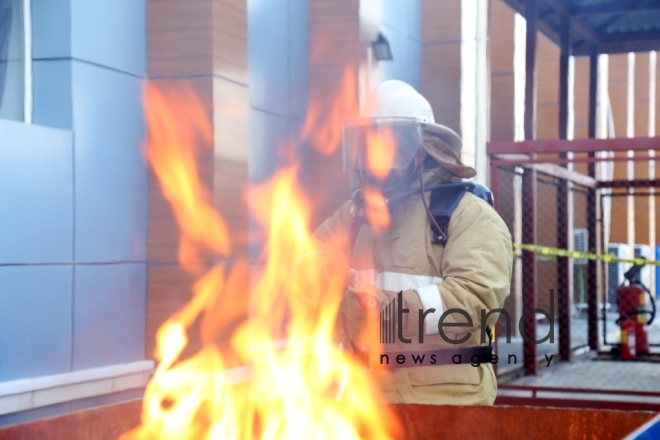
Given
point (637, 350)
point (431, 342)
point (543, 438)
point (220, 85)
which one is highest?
point (220, 85)

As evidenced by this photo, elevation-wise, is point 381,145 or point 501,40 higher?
point 501,40

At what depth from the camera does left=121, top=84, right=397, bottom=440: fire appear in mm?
2971

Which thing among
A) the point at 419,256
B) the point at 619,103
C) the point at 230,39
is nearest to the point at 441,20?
the point at 230,39

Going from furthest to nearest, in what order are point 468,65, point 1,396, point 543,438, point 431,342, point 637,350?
1. point 637,350
2. point 468,65
3. point 1,396
4. point 431,342
5. point 543,438

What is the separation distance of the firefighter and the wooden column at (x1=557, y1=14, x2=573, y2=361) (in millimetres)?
6118

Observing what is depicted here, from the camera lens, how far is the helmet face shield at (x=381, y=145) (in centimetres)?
347

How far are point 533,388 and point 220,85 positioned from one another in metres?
3.27

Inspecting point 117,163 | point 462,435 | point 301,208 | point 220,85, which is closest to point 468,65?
point 301,208

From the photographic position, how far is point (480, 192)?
3.50 meters

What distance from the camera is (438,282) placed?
329cm

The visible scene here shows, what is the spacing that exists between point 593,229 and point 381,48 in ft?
13.1

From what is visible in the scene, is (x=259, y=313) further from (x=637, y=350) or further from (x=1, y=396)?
(x=637, y=350)

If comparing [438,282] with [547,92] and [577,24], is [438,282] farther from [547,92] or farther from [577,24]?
[547,92]

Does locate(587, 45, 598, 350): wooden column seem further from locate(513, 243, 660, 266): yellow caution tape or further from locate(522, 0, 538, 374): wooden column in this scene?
locate(522, 0, 538, 374): wooden column
